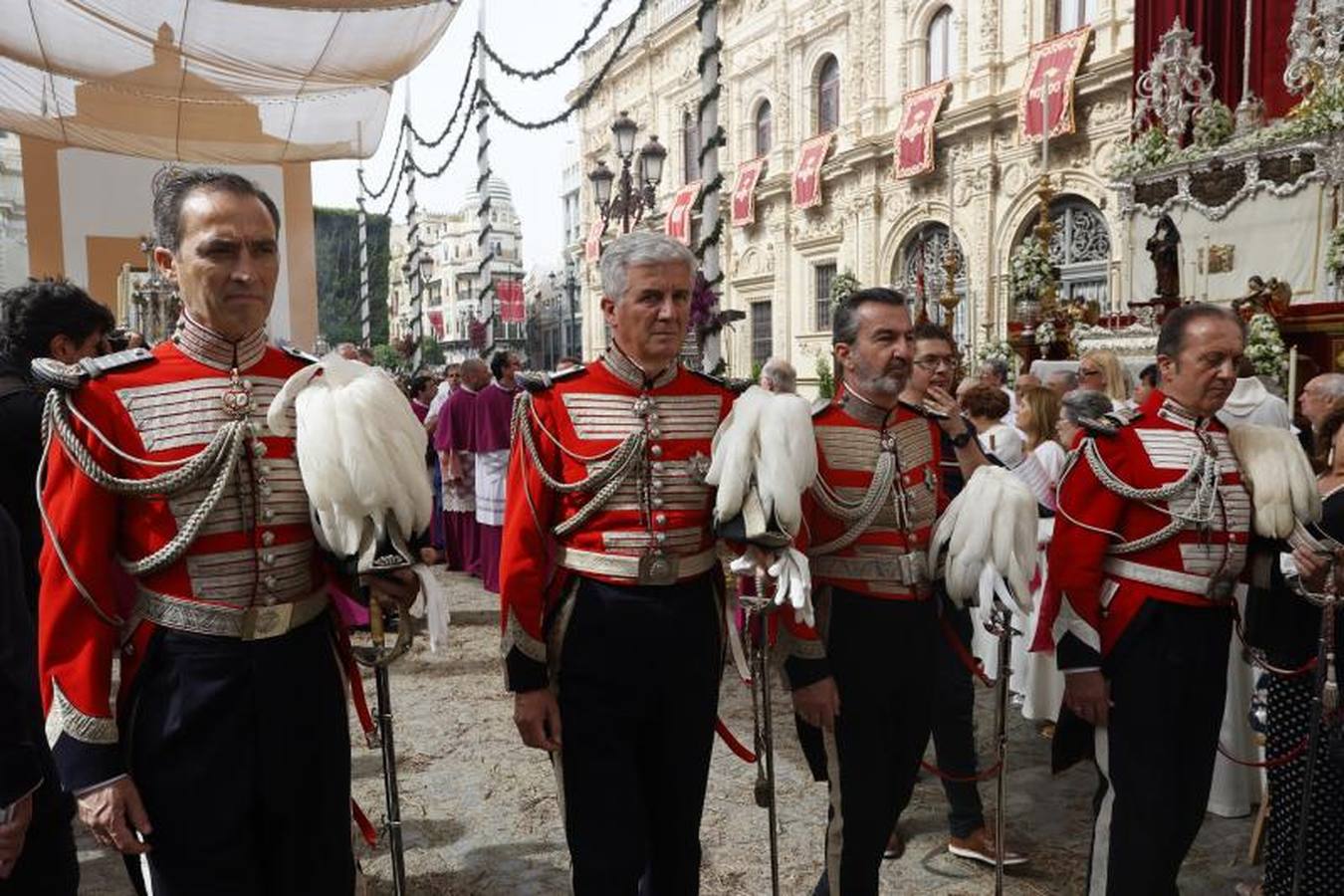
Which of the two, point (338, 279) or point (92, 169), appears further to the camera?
point (338, 279)

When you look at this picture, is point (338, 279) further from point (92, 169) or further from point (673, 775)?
point (673, 775)

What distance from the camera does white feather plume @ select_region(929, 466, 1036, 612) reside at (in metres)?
2.67

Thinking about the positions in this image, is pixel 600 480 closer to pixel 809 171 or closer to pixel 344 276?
pixel 809 171

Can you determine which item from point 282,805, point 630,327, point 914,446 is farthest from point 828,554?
point 282,805

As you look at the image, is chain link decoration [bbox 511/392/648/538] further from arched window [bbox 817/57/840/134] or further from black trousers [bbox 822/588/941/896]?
arched window [bbox 817/57/840/134]

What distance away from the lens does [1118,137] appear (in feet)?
51.4

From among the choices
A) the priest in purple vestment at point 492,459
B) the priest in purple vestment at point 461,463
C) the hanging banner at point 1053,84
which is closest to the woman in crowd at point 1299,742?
the priest in purple vestment at point 492,459

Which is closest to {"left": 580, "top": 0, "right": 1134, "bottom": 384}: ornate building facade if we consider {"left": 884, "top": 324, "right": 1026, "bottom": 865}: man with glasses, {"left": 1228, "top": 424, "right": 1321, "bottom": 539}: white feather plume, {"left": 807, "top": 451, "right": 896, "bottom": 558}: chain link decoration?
{"left": 884, "top": 324, "right": 1026, "bottom": 865}: man with glasses

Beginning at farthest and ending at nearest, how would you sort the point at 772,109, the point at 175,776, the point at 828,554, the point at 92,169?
the point at 772,109 → the point at 92,169 → the point at 828,554 → the point at 175,776

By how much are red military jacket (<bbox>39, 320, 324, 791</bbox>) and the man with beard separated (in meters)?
1.42

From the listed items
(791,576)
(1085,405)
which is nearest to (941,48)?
(1085,405)

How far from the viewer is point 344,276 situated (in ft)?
141

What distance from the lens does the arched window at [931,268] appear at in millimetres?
19250

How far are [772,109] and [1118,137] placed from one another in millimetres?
12128
